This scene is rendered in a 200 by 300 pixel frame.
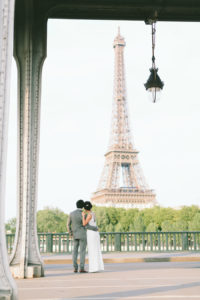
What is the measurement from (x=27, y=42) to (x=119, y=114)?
78523 millimetres

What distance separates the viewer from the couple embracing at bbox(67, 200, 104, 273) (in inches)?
416

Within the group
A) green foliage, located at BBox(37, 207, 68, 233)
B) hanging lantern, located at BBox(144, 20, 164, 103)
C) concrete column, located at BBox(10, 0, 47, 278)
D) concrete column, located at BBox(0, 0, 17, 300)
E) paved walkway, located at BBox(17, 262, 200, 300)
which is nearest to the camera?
concrete column, located at BBox(0, 0, 17, 300)

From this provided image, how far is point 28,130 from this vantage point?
9.03m

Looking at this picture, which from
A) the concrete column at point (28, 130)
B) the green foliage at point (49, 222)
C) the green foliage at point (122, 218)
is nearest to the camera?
the concrete column at point (28, 130)

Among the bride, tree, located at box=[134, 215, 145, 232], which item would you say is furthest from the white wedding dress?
tree, located at box=[134, 215, 145, 232]

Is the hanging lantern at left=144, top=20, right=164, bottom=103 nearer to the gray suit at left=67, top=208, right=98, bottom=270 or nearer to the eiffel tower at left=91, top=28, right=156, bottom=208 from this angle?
the gray suit at left=67, top=208, right=98, bottom=270

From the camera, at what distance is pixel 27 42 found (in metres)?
9.37

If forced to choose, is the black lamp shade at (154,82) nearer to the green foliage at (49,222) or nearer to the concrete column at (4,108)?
the concrete column at (4,108)

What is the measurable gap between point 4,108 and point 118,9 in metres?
5.69

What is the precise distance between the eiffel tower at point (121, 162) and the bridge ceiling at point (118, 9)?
237 ft

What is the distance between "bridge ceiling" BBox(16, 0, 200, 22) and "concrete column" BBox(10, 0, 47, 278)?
38 centimetres

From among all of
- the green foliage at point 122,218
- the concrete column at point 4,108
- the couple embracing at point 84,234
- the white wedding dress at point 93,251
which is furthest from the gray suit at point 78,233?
the green foliage at point 122,218

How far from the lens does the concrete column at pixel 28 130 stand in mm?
8906

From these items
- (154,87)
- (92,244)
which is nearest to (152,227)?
(92,244)
